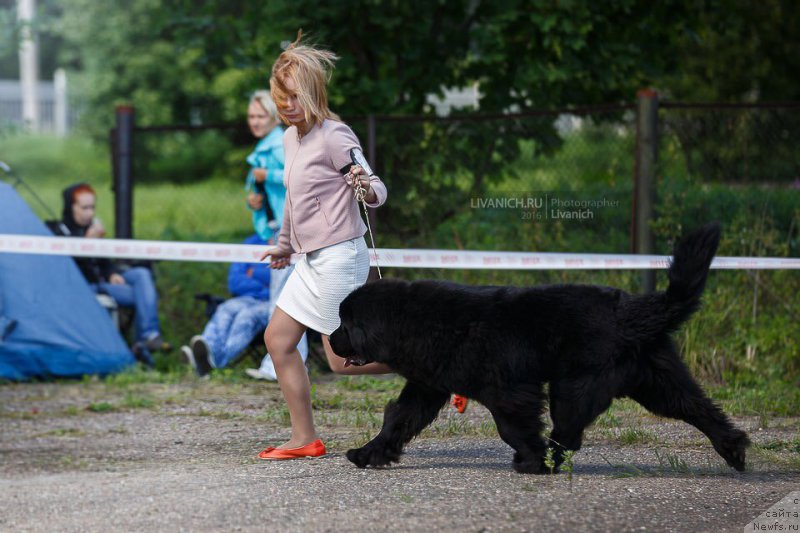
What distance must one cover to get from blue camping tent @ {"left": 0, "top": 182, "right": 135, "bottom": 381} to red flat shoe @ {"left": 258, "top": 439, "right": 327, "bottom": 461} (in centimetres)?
332

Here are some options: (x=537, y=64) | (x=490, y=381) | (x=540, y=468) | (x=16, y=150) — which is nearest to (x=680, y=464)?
(x=540, y=468)

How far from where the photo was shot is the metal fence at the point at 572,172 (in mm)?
8062

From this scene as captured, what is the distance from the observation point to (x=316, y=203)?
5.00 meters

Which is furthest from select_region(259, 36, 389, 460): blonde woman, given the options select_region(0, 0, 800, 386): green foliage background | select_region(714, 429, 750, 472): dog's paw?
select_region(0, 0, 800, 386): green foliage background

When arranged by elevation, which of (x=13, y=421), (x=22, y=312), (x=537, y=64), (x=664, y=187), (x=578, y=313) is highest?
(x=537, y=64)

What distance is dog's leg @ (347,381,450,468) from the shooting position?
192 inches

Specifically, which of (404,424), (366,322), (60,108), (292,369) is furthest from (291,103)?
(60,108)

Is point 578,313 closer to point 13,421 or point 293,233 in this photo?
point 293,233

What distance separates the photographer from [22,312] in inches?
318

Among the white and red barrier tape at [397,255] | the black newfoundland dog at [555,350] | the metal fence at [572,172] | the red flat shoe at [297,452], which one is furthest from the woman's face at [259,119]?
the black newfoundland dog at [555,350]

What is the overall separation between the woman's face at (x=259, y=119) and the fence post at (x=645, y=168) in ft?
8.89

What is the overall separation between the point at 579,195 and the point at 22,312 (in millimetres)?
4276

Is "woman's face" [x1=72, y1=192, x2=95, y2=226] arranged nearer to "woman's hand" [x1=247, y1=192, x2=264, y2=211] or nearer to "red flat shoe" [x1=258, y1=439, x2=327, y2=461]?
"woman's hand" [x1=247, y1=192, x2=264, y2=211]
